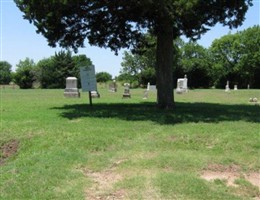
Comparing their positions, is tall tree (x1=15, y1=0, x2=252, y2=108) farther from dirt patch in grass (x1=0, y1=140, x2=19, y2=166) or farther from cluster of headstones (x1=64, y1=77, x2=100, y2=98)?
cluster of headstones (x1=64, y1=77, x2=100, y2=98)

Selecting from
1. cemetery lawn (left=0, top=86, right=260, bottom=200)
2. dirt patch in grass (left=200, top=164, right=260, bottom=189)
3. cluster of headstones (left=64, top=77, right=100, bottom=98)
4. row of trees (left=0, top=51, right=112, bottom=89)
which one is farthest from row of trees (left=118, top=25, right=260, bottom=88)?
dirt patch in grass (left=200, top=164, right=260, bottom=189)

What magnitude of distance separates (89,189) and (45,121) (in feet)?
21.6

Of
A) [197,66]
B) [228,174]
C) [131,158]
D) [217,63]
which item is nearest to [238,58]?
[217,63]

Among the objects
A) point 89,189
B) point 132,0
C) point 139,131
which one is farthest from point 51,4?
point 89,189

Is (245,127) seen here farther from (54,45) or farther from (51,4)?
(54,45)

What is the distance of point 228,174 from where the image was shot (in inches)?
277

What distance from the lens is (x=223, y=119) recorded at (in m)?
12.7

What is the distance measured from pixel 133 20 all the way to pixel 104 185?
460 inches

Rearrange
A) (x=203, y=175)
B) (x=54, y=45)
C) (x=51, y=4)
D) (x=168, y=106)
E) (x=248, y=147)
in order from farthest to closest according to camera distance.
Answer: (x=54, y=45)
(x=168, y=106)
(x=51, y=4)
(x=248, y=147)
(x=203, y=175)

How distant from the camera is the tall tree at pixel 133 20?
13641mm

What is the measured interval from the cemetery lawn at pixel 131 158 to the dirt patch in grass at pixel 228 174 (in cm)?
2

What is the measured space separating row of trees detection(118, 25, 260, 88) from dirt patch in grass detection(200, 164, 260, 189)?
55810mm

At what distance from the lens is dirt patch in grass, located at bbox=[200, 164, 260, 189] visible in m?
6.72

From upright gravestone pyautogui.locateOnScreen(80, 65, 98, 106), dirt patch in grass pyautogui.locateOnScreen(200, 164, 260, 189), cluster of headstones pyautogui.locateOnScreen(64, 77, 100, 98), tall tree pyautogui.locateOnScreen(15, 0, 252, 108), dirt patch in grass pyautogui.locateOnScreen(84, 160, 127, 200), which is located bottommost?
dirt patch in grass pyautogui.locateOnScreen(84, 160, 127, 200)
